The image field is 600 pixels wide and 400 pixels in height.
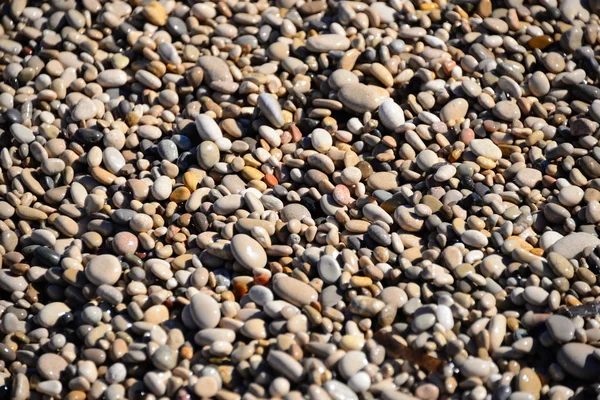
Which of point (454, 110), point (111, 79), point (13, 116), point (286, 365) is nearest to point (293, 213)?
point (286, 365)

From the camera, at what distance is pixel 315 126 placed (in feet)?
7.59

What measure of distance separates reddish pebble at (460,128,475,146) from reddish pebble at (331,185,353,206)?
1.32 ft

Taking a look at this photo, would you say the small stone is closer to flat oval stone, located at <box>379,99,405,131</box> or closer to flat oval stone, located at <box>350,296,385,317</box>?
flat oval stone, located at <box>379,99,405,131</box>

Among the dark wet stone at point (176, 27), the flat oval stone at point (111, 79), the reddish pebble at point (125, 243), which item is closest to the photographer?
the reddish pebble at point (125, 243)

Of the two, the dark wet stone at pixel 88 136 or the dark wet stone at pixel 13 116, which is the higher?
the dark wet stone at pixel 88 136

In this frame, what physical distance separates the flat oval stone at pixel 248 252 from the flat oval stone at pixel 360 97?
1.97ft

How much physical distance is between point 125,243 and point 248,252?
1.15 feet

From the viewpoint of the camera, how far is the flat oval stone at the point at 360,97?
2.29 m

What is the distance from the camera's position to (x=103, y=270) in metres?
1.93

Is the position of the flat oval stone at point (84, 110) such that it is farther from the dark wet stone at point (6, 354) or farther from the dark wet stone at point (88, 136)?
the dark wet stone at point (6, 354)

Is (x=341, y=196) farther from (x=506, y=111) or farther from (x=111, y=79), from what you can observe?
(x=111, y=79)

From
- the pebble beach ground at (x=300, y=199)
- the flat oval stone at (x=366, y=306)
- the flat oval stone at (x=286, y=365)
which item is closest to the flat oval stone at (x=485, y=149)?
the pebble beach ground at (x=300, y=199)

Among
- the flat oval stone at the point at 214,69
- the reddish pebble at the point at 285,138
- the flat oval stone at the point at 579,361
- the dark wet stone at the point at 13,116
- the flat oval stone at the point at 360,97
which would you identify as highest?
Answer: the flat oval stone at the point at 360,97

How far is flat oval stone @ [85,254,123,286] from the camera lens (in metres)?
1.92
